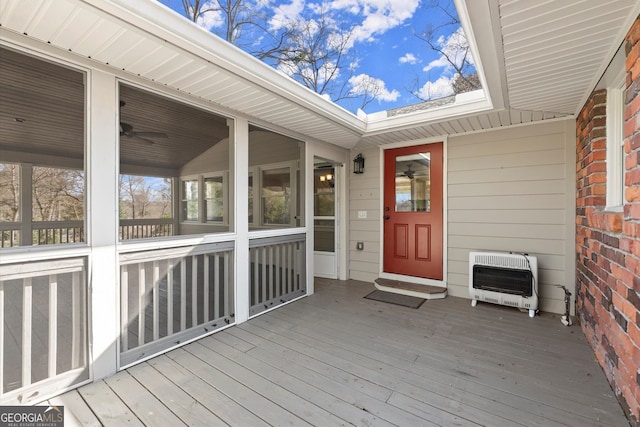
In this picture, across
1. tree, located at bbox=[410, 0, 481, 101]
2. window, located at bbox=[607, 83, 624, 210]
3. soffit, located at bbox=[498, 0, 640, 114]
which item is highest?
tree, located at bbox=[410, 0, 481, 101]

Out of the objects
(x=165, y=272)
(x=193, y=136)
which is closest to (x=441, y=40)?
(x=193, y=136)

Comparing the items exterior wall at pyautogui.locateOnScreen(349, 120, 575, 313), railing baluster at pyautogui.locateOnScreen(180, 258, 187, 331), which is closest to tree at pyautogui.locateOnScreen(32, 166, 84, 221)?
railing baluster at pyautogui.locateOnScreen(180, 258, 187, 331)

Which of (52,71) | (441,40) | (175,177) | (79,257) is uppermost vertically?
(441,40)

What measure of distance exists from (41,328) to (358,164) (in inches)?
164

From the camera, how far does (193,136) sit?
494cm

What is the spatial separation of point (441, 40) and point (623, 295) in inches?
187

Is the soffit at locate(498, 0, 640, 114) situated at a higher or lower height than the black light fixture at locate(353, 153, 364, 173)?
higher

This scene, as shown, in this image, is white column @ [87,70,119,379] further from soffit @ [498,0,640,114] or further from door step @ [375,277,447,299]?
door step @ [375,277,447,299]

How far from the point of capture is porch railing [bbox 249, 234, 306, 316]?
3279 mm

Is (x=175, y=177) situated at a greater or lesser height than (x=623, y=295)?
greater

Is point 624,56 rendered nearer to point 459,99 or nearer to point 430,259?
point 459,99

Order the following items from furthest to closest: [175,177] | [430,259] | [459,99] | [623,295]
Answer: [175,177] → [430,259] → [459,99] → [623,295]

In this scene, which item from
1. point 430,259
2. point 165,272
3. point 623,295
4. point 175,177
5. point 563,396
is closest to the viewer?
point 623,295

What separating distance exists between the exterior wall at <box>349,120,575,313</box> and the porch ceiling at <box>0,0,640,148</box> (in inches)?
18.1
